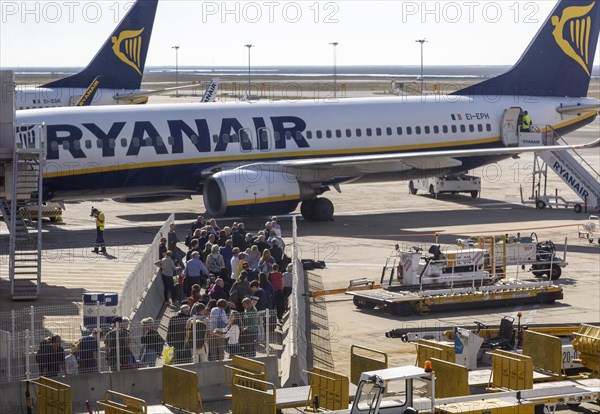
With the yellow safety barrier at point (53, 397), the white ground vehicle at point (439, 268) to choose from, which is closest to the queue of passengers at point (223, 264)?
the white ground vehicle at point (439, 268)

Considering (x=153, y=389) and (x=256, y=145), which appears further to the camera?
(x=256, y=145)

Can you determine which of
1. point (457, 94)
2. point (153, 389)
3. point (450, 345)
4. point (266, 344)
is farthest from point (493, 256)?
point (457, 94)

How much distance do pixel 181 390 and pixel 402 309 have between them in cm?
1032

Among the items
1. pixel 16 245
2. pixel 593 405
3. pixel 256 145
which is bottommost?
pixel 593 405

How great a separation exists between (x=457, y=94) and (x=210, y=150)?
42.6 feet

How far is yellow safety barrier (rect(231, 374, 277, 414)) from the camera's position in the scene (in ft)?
59.0

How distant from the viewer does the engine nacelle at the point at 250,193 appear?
40781mm

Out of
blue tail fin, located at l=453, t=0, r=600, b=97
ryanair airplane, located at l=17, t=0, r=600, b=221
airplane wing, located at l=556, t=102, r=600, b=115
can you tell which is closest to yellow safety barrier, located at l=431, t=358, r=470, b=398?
ryanair airplane, located at l=17, t=0, r=600, b=221

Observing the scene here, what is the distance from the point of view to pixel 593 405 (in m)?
20.8

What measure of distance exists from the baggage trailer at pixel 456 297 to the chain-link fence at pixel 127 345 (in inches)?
237

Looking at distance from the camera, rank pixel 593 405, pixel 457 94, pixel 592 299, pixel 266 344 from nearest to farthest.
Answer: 1. pixel 593 405
2. pixel 266 344
3. pixel 592 299
4. pixel 457 94

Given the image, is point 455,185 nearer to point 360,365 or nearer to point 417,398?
point 360,365

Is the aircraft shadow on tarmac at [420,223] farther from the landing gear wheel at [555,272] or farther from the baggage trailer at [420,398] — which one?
the baggage trailer at [420,398]

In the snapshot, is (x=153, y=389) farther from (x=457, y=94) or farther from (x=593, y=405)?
(x=457, y=94)
